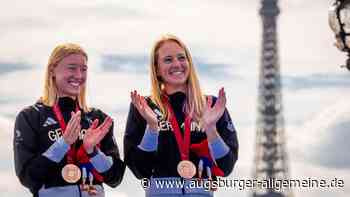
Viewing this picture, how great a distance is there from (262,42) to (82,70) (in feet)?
249

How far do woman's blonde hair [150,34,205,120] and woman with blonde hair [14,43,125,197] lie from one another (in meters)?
0.62

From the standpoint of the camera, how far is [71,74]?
10.8 m

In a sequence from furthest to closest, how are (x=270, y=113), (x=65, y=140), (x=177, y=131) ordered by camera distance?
(x=270, y=113) → (x=177, y=131) → (x=65, y=140)

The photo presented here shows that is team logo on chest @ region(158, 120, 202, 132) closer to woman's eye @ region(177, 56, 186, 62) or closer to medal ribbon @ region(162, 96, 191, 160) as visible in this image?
medal ribbon @ region(162, 96, 191, 160)

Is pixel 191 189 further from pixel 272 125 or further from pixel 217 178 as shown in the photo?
pixel 272 125

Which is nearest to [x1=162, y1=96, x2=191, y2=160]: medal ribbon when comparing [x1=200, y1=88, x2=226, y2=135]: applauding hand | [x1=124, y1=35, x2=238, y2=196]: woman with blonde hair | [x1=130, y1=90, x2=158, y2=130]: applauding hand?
[x1=124, y1=35, x2=238, y2=196]: woman with blonde hair

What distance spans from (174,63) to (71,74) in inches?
46.7

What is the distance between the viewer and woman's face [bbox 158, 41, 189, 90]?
10.9 metres

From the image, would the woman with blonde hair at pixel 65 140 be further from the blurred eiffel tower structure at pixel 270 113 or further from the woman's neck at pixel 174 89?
the blurred eiffel tower structure at pixel 270 113

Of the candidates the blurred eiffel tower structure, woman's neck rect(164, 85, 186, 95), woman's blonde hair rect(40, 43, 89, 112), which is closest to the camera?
woman's blonde hair rect(40, 43, 89, 112)

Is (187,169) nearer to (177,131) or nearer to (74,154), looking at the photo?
(177,131)

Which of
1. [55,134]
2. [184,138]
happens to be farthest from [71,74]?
[184,138]

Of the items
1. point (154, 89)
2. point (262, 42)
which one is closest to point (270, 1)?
point (262, 42)

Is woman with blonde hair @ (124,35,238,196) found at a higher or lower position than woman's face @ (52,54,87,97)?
lower
